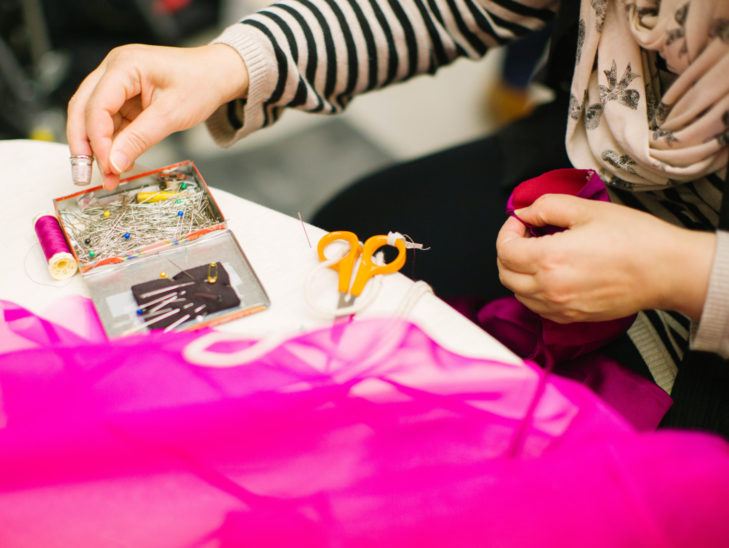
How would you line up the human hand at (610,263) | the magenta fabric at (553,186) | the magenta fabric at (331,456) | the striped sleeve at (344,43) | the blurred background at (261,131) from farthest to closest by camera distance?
the blurred background at (261,131) < the striped sleeve at (344,43) < the magenta fabric at (553,186) < the human hand at (610,263) < the magenta fabric at (331,456)

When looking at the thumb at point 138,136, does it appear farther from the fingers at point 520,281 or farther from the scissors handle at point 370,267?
the fingers at point 520,281

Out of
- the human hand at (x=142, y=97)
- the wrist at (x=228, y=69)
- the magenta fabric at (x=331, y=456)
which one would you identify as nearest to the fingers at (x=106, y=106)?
the human hand at (x=142, y=97)

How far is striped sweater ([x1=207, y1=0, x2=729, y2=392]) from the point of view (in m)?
0.68

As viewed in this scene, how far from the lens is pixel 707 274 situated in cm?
53

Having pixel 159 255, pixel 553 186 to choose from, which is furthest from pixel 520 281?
pixel 159 255

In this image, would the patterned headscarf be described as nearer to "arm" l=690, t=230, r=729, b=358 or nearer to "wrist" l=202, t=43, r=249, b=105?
"arm" l=690, t=230, r=729, b=358

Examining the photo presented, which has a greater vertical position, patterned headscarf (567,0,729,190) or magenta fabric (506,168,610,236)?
patterned headscarf (567,0,729,190)

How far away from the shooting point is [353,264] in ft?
2.01

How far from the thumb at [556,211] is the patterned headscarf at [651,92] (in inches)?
4.5

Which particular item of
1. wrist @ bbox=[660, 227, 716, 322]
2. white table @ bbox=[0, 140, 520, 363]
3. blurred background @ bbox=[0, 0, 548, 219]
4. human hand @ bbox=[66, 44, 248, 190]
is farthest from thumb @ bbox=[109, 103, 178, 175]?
blurred background @ bbox=[0, 0, 548, 219]

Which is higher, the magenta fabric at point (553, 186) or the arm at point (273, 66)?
the arm at point (273, 66)

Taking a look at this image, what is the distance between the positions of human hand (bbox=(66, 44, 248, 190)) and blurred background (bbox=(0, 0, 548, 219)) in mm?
838

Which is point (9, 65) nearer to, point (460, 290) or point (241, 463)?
point (460, 290)

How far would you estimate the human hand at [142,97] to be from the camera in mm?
666
